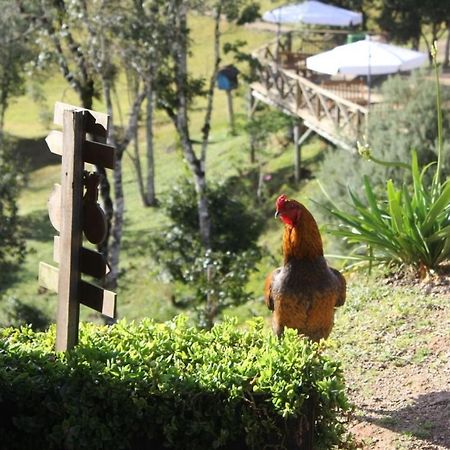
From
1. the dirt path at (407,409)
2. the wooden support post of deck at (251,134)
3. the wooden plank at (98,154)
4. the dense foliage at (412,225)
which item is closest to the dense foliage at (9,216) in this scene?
the wooden support post of deck at (251,134)

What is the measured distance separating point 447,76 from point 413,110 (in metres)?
9.09

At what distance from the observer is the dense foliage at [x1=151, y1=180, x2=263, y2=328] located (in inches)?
585

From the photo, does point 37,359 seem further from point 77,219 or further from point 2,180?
point 2,180

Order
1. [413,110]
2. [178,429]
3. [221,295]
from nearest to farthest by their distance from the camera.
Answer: [178,429]
[221,295]
[413,110]

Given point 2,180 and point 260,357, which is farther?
point 2,180

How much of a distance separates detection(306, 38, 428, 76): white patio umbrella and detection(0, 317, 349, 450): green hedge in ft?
30.0

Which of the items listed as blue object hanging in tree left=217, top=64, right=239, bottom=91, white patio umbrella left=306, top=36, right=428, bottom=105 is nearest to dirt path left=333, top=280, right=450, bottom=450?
white patio umbrella left=306, top=36, right=428, bottom=105

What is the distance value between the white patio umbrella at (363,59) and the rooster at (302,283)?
307 inches

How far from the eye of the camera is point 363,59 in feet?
50.1

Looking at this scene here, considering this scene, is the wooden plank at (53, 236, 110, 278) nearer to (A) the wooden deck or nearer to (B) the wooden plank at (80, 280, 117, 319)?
(B) the wooden plank at (80, 280, 117, 319)

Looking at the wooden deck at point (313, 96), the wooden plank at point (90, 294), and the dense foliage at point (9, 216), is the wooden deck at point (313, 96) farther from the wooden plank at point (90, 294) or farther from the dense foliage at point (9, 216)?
the wooden plank at point (90, 294)

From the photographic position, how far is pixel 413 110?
1666 centimetres

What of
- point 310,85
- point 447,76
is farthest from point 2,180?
point 447,76

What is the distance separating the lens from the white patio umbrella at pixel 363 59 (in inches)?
520
